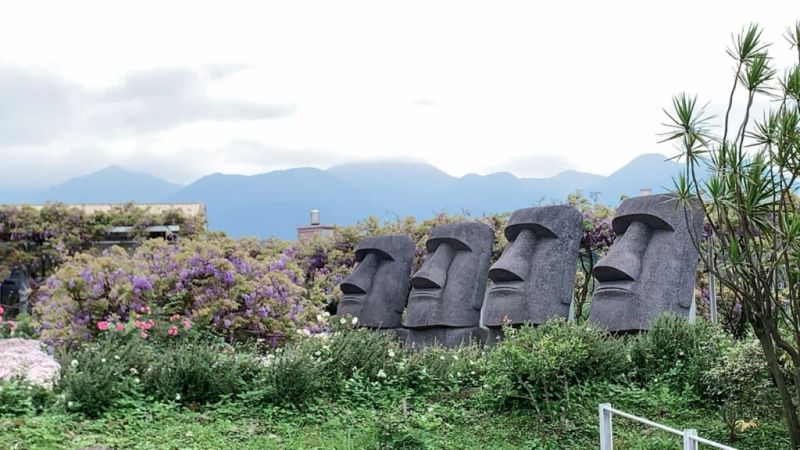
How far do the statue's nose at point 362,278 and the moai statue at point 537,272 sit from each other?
259 cm

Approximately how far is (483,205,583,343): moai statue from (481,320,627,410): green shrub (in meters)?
1.90

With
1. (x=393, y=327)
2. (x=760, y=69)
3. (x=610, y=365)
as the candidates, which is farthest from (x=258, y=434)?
(x=393, y=327)

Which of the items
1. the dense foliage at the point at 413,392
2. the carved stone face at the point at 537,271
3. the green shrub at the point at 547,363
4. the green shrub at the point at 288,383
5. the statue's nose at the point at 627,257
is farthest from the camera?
the carved stone face at the point at 537,271

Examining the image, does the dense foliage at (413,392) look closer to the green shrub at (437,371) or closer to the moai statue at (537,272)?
the green shrub at (437,371)

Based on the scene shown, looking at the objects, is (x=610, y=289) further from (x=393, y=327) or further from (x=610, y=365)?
(x=393, y=327)

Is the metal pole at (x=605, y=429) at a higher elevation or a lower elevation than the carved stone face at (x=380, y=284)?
lower

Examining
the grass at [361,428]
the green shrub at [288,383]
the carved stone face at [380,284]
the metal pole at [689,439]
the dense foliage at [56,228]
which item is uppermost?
the dense foliage at [56,228]

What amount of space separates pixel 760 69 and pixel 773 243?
1.19 metres

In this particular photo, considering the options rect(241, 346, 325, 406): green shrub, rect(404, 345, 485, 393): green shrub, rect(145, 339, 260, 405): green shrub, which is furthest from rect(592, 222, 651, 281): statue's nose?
rect(145, 339, 260, 405): green shrub

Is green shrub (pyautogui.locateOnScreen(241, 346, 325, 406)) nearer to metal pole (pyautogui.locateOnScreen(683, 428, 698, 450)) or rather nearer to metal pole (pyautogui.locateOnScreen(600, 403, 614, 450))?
metal pole (pyautogui.locateOnScreen(600, 403, 614, 450))

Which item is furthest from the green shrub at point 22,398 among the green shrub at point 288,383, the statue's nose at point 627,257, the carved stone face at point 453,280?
the statue's nose at point 627,257

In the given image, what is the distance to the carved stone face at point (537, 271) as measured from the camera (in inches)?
397

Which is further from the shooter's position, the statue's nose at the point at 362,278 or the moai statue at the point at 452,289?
the statue's nose at the point at 362,278

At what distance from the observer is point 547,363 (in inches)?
288
